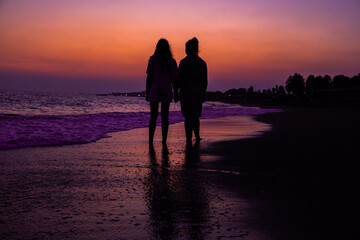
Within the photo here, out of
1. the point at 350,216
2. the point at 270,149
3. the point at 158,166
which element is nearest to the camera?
the point at 350,216

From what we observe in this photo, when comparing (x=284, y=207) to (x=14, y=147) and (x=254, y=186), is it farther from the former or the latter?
(x=14, y=147)

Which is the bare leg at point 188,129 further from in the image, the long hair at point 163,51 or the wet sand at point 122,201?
the wet sand at point 122,201

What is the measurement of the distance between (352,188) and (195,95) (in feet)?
14.6

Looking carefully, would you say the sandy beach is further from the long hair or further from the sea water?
the long hair

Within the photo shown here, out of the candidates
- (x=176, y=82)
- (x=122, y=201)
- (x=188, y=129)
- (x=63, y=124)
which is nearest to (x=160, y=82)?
(x=176, y=82)

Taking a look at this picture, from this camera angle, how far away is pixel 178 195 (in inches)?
114

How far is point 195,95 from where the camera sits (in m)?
7.16

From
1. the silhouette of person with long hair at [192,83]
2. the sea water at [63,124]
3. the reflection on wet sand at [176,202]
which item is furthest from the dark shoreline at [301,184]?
the sea water at [63,124]

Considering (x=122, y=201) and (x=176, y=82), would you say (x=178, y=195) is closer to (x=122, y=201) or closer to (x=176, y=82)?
(x=122, y=201)

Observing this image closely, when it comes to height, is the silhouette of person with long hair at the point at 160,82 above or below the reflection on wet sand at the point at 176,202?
above

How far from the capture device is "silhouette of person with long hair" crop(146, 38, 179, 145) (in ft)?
22.4

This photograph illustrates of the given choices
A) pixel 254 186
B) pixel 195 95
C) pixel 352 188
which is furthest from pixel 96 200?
pixel 195 95

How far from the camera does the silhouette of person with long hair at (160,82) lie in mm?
6816

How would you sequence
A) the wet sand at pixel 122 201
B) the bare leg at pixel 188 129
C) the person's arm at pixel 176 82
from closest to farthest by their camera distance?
the wet sand at pixel 122 201 < the bare leg at pixel 188 129 < the person's arm at pixel 176 82
